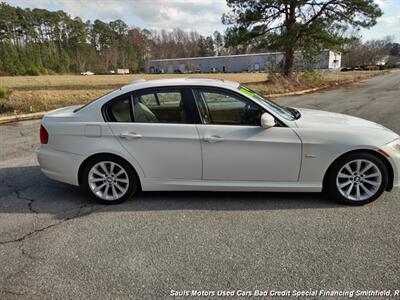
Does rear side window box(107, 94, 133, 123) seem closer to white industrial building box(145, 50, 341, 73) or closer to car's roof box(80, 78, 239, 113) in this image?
car's roof box(80, 78, 239, 113)

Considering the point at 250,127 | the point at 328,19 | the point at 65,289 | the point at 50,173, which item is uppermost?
the point at 328,19

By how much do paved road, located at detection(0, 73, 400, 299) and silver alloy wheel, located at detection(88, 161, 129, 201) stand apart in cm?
16

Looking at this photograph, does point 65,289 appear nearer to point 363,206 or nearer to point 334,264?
A: point 334,264

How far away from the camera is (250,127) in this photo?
380 cm

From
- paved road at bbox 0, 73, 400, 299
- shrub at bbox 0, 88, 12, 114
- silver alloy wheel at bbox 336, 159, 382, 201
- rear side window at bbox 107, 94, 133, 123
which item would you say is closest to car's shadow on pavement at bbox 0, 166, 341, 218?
paved road at bbox 0, 73, 400, 299

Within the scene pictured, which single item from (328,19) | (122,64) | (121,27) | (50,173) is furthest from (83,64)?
(50,173)

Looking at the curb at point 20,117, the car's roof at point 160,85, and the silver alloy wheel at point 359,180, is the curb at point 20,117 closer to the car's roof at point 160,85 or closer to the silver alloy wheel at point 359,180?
the car's roof at point 160,85

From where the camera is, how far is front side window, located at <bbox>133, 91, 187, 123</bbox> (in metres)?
3.96

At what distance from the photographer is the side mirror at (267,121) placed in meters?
3.71

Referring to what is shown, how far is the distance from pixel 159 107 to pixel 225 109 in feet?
2.73

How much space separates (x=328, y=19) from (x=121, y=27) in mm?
107011

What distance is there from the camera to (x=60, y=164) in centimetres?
411

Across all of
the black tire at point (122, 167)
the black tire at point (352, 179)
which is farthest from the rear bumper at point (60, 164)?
the black tire at point (352, 179)

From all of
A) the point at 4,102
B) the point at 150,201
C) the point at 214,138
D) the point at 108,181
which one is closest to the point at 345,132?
the point at 214,138
